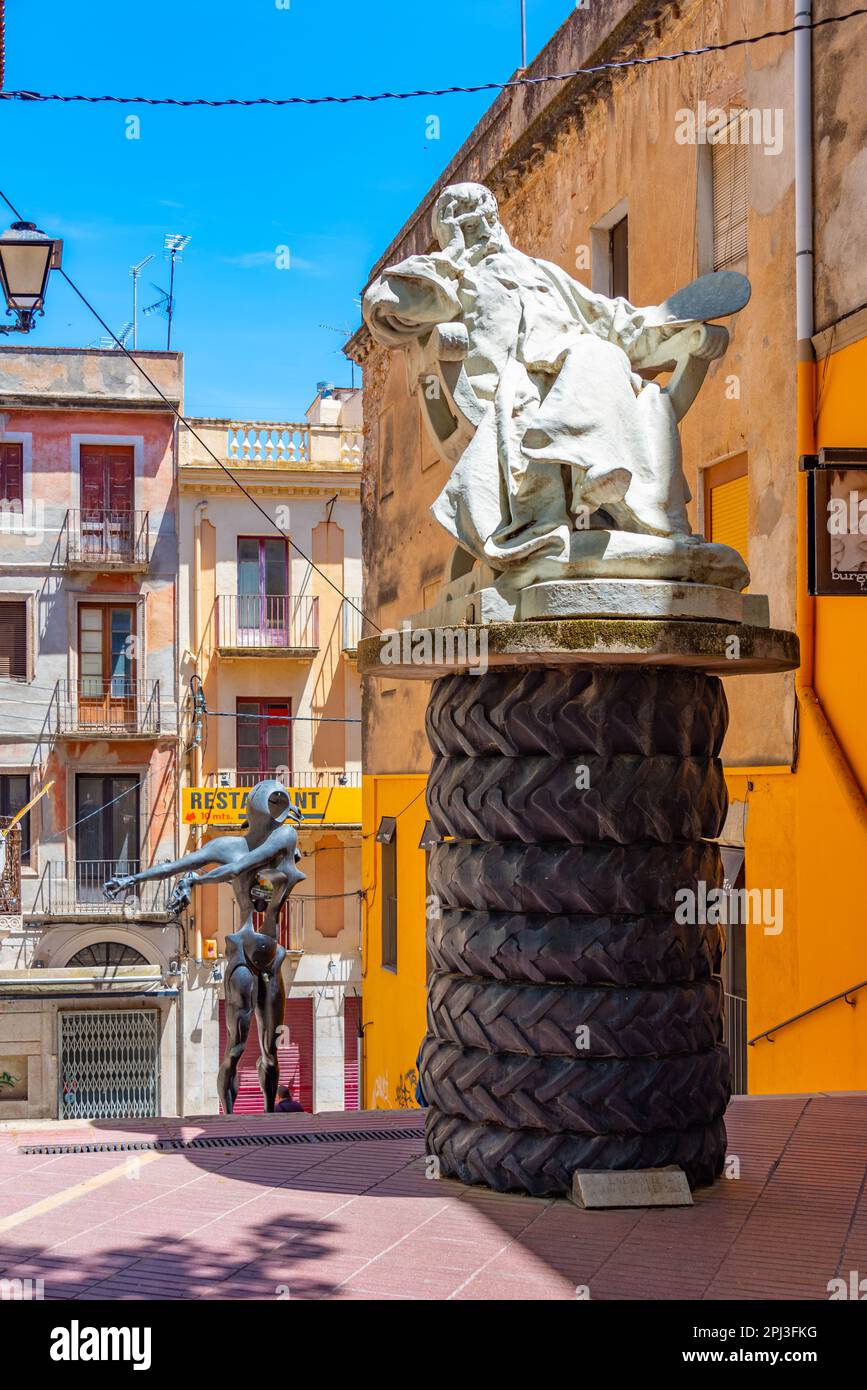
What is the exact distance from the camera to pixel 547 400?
600 centimetres

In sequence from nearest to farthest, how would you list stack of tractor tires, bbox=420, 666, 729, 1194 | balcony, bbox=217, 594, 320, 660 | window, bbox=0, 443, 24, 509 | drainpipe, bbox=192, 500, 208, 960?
stack of tractor tires, bbox=420, 666, 729, 1194
drainpipe, bbox=192, 500, 208, 960
window, bbox=0, 443, 24, 509
balcony, bbox=217, 594, 320, 660

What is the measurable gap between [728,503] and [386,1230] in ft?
28.6

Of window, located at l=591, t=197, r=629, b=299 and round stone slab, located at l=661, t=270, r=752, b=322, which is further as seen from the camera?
window, located at l=591, t=197, r=629, b=299

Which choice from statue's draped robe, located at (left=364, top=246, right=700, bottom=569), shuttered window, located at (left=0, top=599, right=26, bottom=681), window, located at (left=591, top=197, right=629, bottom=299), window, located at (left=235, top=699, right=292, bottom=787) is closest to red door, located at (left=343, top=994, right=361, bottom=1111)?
window, located at (left=235, top=699, right=292, bottom=787)

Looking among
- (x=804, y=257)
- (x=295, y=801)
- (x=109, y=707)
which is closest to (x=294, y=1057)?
(x=295, y=801)

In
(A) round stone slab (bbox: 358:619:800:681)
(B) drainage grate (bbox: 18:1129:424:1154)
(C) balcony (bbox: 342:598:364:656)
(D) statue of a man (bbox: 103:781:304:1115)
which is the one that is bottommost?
(B) drainage grate (bbox: 18:1129:424:1154)

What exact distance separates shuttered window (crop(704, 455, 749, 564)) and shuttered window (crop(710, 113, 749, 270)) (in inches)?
66.0

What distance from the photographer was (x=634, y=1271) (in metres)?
4.78

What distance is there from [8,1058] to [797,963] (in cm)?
→ 1904

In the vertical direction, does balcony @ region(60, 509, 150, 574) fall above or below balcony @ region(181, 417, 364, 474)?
below

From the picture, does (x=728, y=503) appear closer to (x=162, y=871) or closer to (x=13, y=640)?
(x=162, y=871)

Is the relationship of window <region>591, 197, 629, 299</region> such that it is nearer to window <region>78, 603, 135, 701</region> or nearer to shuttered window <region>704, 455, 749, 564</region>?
shuttered window <region>704, 455, 749, 564</region>

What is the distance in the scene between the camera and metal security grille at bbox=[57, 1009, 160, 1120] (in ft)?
86.6

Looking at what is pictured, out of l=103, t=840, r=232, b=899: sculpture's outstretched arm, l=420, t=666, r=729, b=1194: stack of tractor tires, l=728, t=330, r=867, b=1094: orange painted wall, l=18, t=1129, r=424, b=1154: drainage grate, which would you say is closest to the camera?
l=420, t=666, r=729, b=1194: stack of tractor tires
